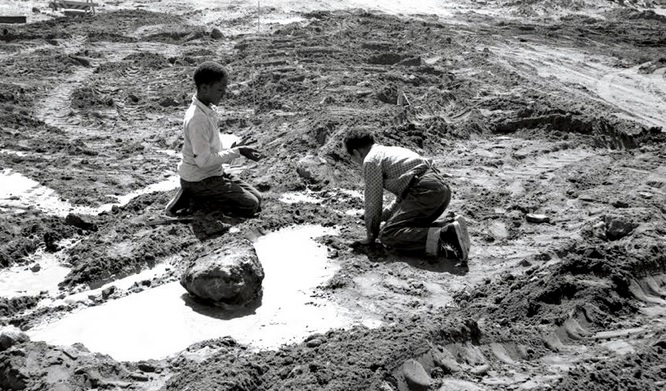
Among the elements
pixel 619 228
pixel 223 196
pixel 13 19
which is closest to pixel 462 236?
pixel 619 228

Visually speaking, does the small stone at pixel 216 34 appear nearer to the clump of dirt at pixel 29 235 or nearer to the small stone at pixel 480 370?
the clump of dirt at pixel 29 235

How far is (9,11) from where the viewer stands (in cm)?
2075

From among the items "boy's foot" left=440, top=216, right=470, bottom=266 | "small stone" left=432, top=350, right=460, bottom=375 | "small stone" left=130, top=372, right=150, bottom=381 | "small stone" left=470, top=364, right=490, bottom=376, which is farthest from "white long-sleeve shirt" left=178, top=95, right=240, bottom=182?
"small stone" left=470, top=364, right=490, bottom=376

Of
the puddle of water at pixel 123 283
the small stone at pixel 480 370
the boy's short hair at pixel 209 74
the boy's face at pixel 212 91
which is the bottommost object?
the puddle of water at pixel 123 283

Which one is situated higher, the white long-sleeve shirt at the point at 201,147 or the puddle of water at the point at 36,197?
the white long-sleeve shirt at the point at 201,147

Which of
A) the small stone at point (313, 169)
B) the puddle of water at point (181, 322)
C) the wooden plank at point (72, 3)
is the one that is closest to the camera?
the puddle of water at point (181, 322)

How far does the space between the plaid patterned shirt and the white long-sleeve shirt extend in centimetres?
141

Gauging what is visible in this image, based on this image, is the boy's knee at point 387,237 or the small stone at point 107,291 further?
the boy's knee at point 387,237

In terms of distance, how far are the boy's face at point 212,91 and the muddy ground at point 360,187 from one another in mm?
862

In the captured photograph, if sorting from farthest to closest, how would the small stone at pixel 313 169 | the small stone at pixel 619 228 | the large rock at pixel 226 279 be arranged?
the small stone at pixel 313 169 → the small stone at pixel 619 228 → the large rock at pixel 226 279

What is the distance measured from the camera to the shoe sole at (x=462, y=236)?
6152 millimetres

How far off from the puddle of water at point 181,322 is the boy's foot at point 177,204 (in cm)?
135

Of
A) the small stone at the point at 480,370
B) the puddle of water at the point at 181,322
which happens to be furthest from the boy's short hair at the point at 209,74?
the small stone at the point at 480,370

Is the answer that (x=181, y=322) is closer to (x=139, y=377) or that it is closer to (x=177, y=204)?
(x=139, y=377)
